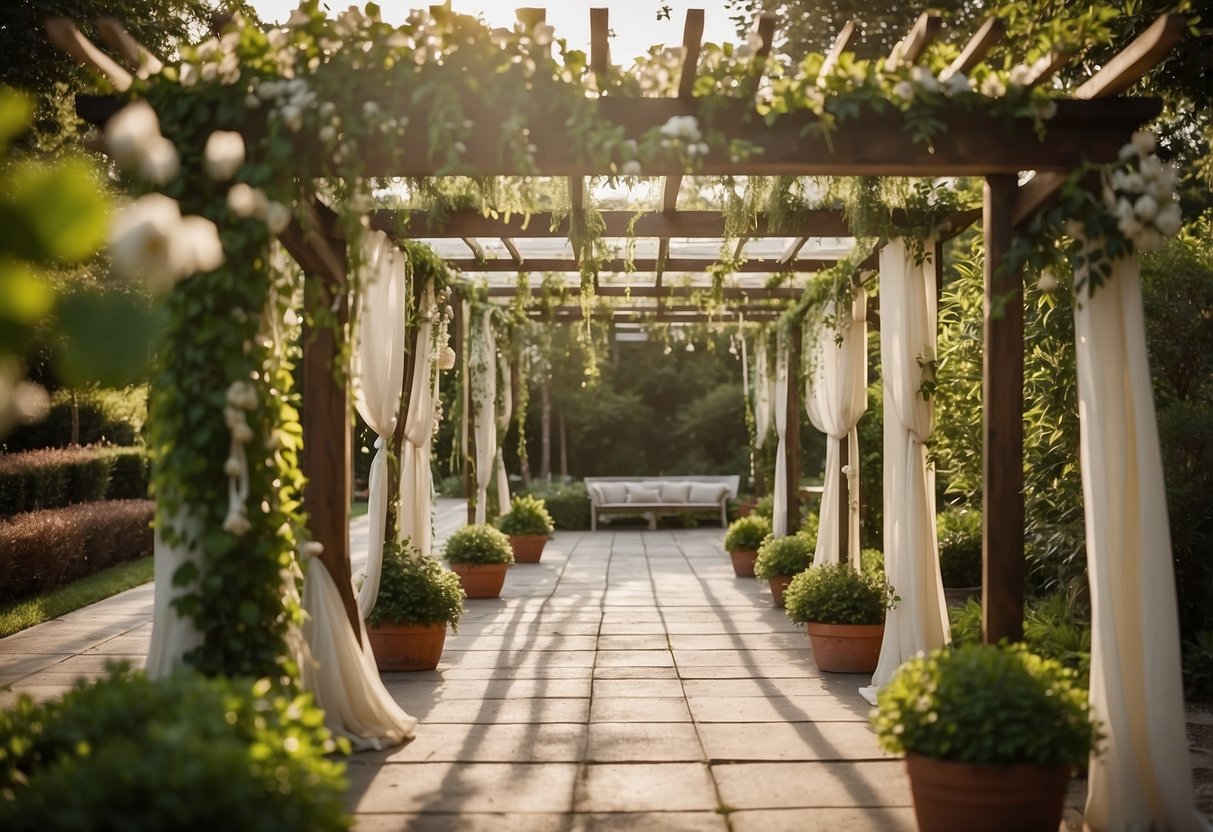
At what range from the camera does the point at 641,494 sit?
15.9m

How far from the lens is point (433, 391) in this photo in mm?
7973

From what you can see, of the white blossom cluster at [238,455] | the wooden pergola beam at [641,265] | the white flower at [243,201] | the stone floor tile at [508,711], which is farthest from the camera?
the wooden pergola beam at [641,265]

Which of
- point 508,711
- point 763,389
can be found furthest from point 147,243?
point 763,389

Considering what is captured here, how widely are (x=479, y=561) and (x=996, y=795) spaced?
229 inches

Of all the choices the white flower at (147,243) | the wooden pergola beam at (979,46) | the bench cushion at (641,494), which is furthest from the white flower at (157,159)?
the bench cushion at (641,494)

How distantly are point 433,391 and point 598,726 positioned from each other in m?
3.86

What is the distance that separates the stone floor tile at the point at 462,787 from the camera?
361cm

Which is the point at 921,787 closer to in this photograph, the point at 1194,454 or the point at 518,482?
the point at 1194,454

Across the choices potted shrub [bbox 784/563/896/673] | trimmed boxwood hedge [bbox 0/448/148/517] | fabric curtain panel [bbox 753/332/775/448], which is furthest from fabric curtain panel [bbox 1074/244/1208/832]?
trimmed boxwood hedge [bbox 0/448/148/517]

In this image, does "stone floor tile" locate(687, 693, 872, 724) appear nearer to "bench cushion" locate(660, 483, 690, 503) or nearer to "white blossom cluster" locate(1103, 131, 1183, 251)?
"white blossom cluster" locate(1103, 131, 1183, 251)

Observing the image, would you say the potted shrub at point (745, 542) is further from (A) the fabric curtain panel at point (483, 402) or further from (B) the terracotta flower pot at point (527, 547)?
(A) the fabric curtain panel at point (483, 402)

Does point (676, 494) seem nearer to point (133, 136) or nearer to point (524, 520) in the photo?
point (524, 520)

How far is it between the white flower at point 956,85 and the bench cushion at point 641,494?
1239 cm

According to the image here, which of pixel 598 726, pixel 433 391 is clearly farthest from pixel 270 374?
pixel 433 391
